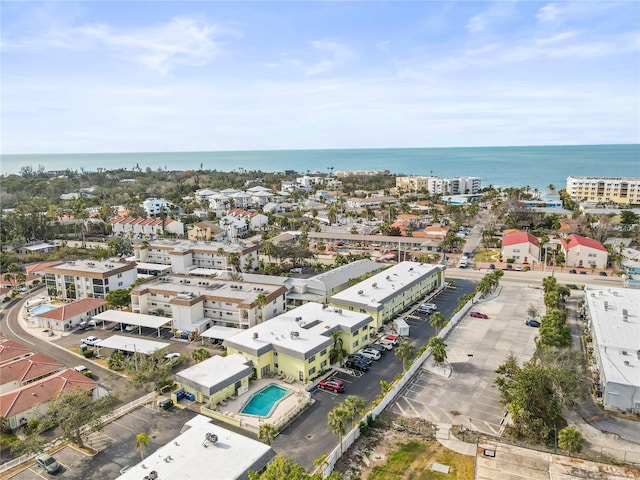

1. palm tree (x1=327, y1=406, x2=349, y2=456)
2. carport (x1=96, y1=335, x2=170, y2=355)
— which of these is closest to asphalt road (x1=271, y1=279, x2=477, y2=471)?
palm tree (x1=327, y1=406, x2=349, y2=456)

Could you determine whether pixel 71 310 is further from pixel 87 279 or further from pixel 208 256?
pixel 208 256

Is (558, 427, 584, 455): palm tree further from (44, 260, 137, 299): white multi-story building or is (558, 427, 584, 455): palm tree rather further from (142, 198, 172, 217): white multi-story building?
(142, 198, 172, 217): white multi-story building

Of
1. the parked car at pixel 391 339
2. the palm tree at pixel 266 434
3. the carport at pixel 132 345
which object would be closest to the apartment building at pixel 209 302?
the carport at pixel 132 345

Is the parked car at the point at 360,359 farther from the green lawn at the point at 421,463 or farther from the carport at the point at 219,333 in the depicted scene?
the carport at the point at 219,333

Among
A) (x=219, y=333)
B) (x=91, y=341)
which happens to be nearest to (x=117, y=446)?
(x=219, y=333)

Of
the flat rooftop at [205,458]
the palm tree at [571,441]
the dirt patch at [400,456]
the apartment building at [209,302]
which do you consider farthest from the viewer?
the apartment building at [209,302]
